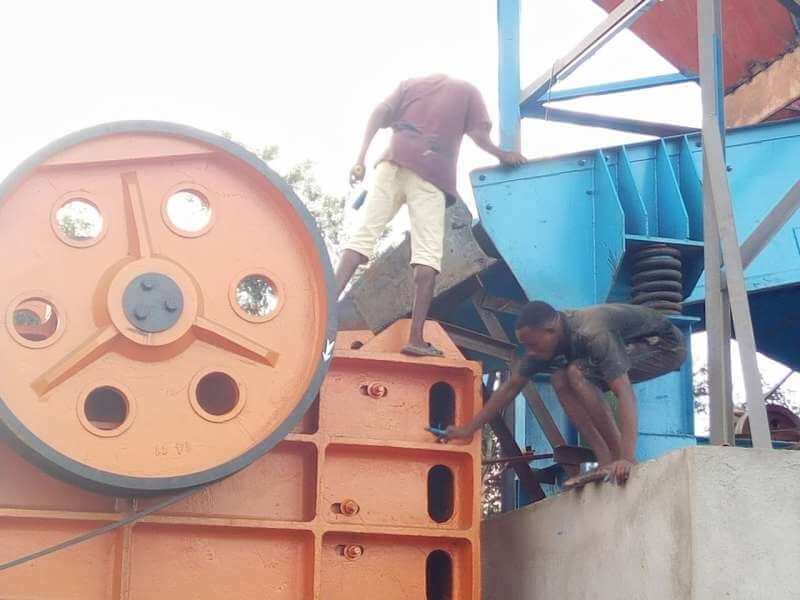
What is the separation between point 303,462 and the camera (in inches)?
242

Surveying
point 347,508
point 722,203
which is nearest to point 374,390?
point 347,508

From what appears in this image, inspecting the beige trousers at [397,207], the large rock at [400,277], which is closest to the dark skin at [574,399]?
the beige trousers at [397,207]

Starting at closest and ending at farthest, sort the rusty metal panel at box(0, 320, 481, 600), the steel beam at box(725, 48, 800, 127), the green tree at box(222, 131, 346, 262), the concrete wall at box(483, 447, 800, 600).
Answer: the concrete wall at box(483, 447, 800, 600), the rusty metal panel at box(0, 320, 481, 600), the steel beam at box(725, 48, 800, 127), the green tree at box(222, 131, 346, 262)

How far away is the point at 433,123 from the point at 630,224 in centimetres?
129

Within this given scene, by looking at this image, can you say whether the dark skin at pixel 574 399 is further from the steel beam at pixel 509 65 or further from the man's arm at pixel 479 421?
the steel beam at pixel 509 65

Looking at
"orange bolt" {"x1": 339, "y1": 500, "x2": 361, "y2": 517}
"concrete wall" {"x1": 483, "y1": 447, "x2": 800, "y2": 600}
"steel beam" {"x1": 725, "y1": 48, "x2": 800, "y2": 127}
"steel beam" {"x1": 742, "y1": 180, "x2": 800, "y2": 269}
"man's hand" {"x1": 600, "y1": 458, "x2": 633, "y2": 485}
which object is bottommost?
"concrete wall" {"x1": 483, "y1": 447, "x2": 800, "y2": 600}

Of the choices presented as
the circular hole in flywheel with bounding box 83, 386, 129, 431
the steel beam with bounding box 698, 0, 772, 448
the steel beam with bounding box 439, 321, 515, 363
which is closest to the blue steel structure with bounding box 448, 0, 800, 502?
the steel beam with bounding box 439, 321, 515, 363

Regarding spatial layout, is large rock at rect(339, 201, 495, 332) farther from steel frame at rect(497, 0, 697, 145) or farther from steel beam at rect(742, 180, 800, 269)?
steel beam at rect(742, 180, 800, 269)

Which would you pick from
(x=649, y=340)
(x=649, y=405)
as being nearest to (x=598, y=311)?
(x=649, y=340)

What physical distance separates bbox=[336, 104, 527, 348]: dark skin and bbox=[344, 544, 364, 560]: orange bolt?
1.01m

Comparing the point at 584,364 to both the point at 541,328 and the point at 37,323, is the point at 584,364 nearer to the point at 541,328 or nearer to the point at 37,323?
the point at 541,328

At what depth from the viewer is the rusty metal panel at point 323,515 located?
561 cm

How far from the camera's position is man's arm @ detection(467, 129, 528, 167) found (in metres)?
7.56

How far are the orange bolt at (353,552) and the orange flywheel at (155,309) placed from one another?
2.58 feet
